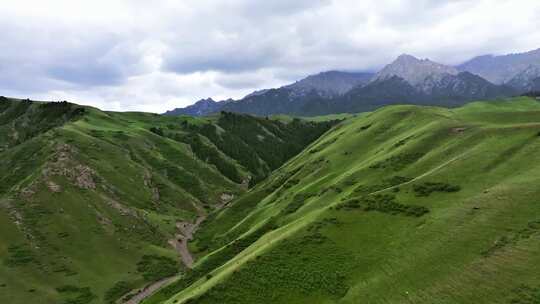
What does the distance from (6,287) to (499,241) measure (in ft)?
345

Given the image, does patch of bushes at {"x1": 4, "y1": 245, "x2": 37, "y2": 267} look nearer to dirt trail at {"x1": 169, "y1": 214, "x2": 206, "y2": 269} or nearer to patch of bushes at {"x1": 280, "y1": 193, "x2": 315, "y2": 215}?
dirt trail at {"x1": 169, "y1": 214, "x2": 206, "y2": 269}

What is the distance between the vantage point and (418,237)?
6438cm

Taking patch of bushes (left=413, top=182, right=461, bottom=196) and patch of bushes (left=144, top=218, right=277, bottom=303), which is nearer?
patch of bushes (left=413, top=182, right=461, bottom=196)

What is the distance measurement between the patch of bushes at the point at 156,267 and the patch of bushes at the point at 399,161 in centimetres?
6196

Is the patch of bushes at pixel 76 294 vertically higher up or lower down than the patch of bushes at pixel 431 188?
lower down

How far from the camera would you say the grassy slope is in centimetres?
5244

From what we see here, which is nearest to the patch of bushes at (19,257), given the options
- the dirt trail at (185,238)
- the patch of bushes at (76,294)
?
the patch of bushes at (76,294)

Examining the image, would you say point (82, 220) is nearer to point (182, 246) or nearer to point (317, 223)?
point (182, 246)

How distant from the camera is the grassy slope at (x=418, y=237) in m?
52.4

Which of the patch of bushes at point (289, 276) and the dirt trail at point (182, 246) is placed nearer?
the patch of bushes at point (289, 276)

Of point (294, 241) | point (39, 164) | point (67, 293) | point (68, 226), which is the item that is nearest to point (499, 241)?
point (294, 241)

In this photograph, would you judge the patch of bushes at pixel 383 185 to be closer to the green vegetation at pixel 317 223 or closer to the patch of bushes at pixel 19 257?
the green vegetation at pixel 317 223

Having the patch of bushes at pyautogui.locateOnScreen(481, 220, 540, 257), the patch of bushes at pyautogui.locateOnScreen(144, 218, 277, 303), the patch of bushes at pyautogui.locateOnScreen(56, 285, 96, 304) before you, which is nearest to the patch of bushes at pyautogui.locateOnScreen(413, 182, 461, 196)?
the patch of bushes at pyautogui.locateOnScreen(481, 220, 540, 257)

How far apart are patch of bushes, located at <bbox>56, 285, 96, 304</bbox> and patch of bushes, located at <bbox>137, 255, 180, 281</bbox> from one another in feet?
49.9
